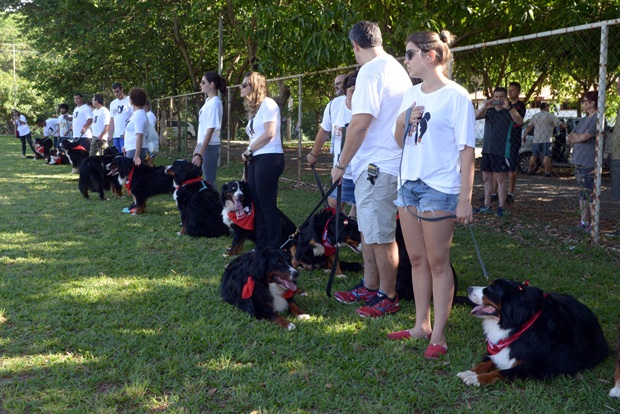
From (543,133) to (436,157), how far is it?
12.2m

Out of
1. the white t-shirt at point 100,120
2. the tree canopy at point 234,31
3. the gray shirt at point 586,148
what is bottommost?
the gray shirt at point 586,148

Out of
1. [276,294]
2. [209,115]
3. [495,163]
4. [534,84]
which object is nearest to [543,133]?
[534,84]

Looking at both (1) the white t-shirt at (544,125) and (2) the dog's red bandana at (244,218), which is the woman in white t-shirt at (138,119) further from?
(1) the white t-shirt at (544,125)

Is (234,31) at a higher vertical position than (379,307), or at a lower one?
higher

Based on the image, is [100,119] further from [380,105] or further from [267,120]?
[380,105]

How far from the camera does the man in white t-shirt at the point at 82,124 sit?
1373cm

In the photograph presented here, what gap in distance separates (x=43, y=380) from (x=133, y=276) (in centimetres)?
213

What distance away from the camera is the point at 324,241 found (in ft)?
17.7

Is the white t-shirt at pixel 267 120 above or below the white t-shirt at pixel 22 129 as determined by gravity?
below

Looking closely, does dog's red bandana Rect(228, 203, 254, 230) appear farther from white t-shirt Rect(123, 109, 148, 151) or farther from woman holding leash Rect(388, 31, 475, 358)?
white t-shirt Rect(123, 109, 148, 151)

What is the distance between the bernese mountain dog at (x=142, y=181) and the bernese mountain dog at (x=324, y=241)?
3.82 metres

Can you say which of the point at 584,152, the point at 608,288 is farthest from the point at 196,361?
the point at 584,152

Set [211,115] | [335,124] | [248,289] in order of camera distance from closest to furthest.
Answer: [248,289]
[335,124]
[211,115]

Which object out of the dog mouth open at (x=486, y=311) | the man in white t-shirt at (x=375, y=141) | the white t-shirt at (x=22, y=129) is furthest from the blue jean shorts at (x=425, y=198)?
the white t-shirt at (x=22, y=129)
